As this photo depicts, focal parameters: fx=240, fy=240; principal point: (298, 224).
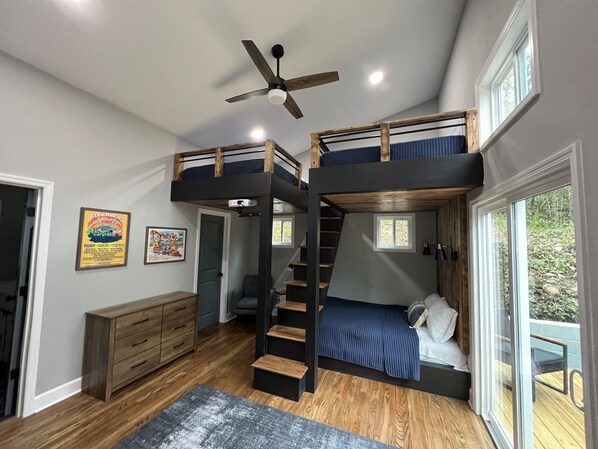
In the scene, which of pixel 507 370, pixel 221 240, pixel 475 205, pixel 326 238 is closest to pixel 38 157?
pixel 221 240

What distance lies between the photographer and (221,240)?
476 cm

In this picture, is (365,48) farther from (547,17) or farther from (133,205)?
(133,205)

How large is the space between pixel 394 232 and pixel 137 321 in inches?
164

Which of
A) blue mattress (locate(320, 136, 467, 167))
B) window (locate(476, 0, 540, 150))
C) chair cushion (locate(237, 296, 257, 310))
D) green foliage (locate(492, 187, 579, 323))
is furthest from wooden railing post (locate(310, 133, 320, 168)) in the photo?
chair cushion (locate(237, 296, 257, 310))

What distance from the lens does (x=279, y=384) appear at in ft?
8.23

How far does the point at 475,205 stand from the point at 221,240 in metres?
4.09

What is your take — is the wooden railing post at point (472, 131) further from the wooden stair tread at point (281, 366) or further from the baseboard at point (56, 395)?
the baseboard at point (56, 395)

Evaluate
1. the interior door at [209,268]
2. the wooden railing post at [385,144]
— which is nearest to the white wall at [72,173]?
the interior door at [209,268]

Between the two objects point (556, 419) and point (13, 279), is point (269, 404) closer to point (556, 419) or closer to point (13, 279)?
point (556, 419)

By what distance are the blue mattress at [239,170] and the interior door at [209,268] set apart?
3.22ft

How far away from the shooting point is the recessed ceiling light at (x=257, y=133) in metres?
4.09

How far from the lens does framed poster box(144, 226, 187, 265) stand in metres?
3.31

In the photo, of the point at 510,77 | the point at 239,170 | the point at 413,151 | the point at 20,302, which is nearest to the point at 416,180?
the point at 413,151

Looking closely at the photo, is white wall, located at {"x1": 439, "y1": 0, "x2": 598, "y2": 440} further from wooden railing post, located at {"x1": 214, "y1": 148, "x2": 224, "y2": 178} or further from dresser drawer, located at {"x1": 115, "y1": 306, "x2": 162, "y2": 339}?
dresser drawer, located at {"x1": 115, "y1": 306, "x2": 162, "y2": 339}
